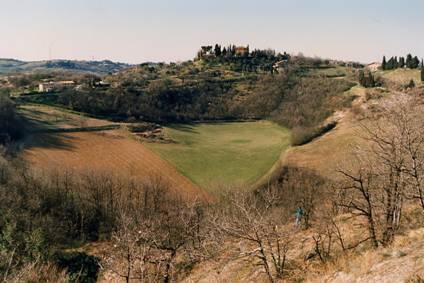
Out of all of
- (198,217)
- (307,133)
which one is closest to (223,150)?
(307,133)

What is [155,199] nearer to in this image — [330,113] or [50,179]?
[50,179]

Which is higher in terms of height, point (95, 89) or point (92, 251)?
point (95, 89)

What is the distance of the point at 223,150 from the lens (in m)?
109

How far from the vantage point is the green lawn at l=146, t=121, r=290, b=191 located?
87.2m

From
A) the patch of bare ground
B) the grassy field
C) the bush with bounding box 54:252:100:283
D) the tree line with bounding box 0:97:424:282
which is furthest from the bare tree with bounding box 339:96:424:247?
the patch of bare ground

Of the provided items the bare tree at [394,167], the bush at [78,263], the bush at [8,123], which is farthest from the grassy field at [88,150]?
the bare tree at [394,167]

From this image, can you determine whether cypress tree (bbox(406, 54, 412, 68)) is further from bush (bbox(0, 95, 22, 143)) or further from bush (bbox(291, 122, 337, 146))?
bush (bbox(0, 95, 22, 143))

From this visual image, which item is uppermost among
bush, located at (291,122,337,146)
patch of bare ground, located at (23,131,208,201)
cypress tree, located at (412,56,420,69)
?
cypress tree, located at (412,56,420,69)

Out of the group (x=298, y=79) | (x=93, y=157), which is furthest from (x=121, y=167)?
(x=298, y=79)

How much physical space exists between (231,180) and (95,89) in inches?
3389

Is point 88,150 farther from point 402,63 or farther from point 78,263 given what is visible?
point 402,63

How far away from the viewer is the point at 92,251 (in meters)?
45.7

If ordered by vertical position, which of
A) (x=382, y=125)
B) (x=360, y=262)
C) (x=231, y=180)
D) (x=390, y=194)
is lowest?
(x=231, y=180)

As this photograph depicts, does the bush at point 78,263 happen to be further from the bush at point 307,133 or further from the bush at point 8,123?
the bush at point 307,133
